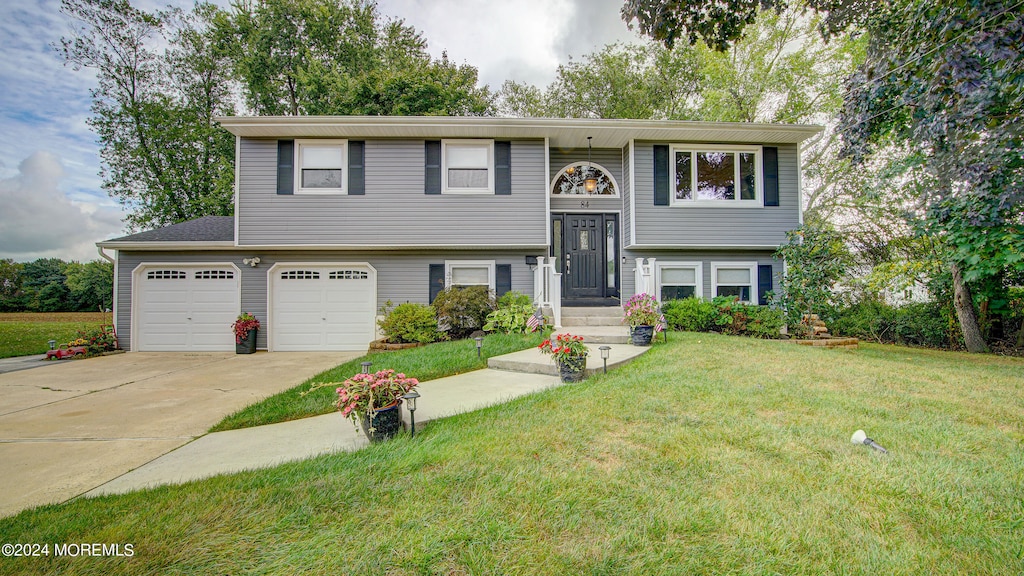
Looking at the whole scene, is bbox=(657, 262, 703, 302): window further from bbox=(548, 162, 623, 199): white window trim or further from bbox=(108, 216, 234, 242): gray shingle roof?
bbox=(108, 216, 234, 242): gray shingle roof

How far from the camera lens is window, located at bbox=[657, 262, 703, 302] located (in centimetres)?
915

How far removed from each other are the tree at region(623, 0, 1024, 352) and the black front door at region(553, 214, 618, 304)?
5.02 m

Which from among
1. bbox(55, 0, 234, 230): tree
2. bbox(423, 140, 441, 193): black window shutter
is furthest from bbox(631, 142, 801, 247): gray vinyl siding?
bbox(55, 0, 234, 230): tree

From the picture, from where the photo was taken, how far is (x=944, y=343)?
8367mm

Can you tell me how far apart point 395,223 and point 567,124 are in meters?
4.20

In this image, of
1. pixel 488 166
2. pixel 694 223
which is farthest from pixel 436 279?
pixel 694 223

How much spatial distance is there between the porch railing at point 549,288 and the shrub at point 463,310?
→ 3.33ft

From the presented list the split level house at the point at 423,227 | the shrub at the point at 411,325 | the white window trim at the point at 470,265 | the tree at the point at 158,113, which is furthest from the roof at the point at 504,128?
the tree at the point at 158,113

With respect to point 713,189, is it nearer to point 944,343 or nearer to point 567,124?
point 567,124

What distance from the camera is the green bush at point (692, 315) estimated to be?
8227 mm

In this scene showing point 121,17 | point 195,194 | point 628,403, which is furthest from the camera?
point 195,194

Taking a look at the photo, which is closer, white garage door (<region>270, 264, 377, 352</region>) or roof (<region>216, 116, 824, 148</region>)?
roof (<region>216, 116, 824, 148</region>)

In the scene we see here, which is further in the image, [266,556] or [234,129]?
[234,129]

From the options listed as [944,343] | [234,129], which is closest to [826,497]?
[944,343]
